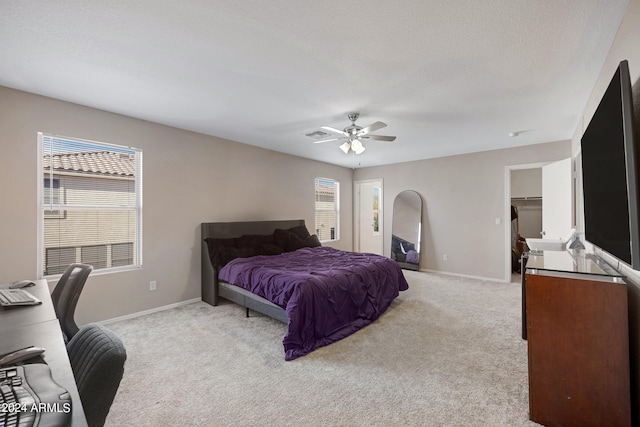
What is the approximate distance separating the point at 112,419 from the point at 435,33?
3.30 metres

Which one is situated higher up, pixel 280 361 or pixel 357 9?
pixel 357 9

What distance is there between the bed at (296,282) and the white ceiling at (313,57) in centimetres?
188

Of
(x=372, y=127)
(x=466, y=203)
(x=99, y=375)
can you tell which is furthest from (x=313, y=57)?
(x=466, y=203)

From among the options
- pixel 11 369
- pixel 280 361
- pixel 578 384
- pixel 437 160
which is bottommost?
pixel 280 361

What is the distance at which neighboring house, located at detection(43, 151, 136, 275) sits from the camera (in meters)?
3.00

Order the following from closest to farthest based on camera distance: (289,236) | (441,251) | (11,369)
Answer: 1. (11,369)
2. (289,236)
3. (441,251)

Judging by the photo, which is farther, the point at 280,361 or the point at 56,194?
the point at 56,194

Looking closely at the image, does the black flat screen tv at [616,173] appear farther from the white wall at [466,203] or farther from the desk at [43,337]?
the white wall at [466,203]

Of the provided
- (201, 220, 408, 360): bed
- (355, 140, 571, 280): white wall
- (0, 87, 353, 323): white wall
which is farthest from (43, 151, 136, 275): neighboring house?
(355, 140, 571, 280): white wall

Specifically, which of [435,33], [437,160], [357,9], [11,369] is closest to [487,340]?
[435,33]

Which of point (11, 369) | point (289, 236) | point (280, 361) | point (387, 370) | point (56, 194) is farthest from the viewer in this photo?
point (289, 236)

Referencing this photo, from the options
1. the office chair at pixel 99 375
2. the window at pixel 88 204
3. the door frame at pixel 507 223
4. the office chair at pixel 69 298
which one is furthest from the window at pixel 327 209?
the office chair at pixel 99 375

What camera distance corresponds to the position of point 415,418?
5.75ft

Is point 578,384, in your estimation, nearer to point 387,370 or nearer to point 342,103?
point 387,370
